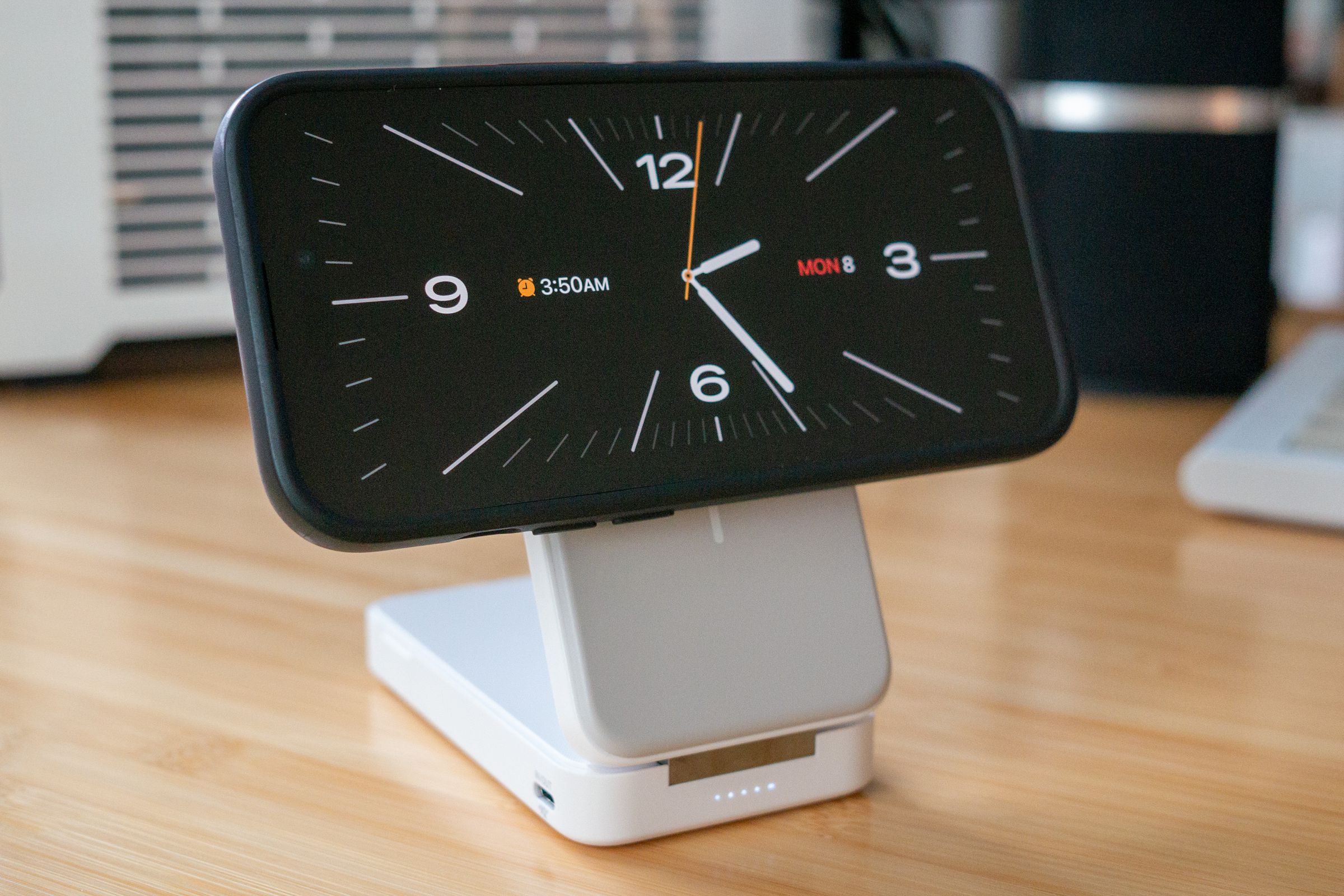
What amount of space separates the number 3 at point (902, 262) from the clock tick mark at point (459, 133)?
13 centimetres

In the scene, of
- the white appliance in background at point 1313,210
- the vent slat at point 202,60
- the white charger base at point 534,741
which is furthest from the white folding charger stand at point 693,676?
the white appliance in background at point 1313,210

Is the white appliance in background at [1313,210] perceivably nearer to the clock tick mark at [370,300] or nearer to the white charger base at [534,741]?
the white charger base at [534,741]

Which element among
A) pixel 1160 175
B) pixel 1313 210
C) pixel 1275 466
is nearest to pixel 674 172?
pixel 1275 466

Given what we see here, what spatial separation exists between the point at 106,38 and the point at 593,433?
29.8 inches

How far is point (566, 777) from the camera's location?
41 cm

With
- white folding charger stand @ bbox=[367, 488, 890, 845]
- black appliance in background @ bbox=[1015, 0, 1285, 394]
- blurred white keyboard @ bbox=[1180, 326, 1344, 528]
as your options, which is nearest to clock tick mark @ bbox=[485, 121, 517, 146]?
white folding charger stand @ bbox=[367, 488, 890, 845]

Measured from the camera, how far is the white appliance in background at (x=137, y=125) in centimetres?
96

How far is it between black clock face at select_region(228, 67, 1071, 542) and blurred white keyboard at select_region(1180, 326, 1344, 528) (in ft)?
1.22

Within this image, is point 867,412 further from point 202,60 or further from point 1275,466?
point 202,60

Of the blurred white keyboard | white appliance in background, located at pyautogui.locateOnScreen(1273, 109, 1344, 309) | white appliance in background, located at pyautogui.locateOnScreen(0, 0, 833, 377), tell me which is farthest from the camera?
white appliance in background, located at pyautogui.locateOnScreen(1273, 109, 1344, 309)

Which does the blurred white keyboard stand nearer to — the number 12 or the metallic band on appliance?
the metallic band on appliance

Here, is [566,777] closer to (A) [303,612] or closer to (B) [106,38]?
(A) [303,612]

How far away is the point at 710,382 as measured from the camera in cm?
41

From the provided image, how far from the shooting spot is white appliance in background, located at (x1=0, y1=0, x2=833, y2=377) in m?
0.96
